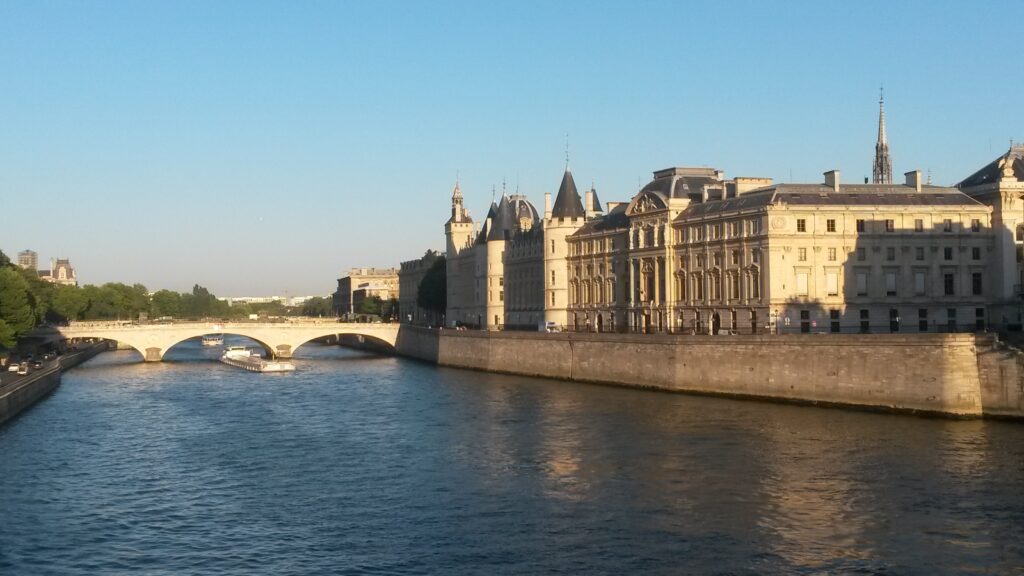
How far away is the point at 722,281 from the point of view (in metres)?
76.4

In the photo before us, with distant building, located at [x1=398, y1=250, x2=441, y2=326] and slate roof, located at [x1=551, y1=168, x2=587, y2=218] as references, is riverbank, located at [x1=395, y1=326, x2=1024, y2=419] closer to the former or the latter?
slate roof, located at [x1=551, y1=168, x2=587, y2=218]

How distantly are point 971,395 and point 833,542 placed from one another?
23633 mm

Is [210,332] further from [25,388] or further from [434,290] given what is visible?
[25,388]

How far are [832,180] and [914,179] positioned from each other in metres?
5.28

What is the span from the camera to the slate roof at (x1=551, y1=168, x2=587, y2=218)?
102938 mm

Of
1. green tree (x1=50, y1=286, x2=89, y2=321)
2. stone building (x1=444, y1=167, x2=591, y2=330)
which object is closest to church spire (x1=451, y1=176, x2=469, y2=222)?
stone building (x1=444, y1=167, x2=591, y2=330)

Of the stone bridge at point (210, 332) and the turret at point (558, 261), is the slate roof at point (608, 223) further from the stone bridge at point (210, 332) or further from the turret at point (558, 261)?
the stone bridge at point (210, 332)

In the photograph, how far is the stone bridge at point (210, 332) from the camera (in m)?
110

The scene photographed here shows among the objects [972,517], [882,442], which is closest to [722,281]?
[882,442]

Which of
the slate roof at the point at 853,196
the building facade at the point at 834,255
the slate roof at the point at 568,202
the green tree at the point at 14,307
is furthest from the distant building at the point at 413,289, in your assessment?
the slate roof at the point at 853,196

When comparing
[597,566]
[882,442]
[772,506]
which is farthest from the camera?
[882,442]

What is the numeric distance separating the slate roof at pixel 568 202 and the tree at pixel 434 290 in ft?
130

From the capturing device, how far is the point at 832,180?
249 ft

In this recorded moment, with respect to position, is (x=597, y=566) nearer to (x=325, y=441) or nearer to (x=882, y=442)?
(x=882, y=442)
